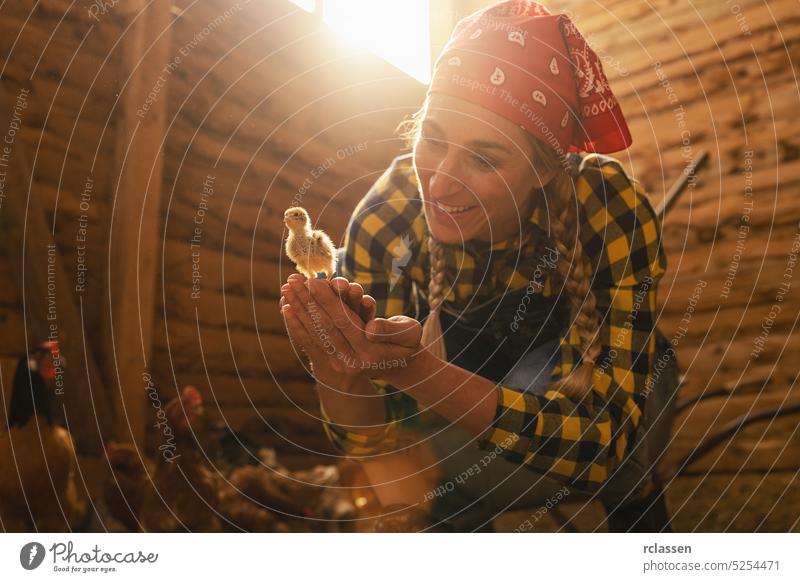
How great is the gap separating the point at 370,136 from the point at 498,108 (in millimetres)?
331

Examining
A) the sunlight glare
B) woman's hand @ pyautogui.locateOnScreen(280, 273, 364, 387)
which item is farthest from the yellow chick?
the sunlight glare

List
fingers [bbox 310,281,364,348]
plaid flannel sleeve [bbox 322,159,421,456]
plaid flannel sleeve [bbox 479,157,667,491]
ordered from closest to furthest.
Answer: fingers [bbox 310,281,364,348] < plaid flannel sleeve [bbox 479,157,667,491] < plaid flannel sleeve [bbox 322,159,421,456]

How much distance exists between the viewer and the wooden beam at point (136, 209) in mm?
675

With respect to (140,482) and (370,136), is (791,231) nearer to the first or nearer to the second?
(370,136)

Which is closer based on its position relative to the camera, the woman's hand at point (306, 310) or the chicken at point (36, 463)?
the woman's hand at point (306, 310)

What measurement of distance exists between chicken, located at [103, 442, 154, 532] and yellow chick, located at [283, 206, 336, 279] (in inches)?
11.3

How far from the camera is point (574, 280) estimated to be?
58cm

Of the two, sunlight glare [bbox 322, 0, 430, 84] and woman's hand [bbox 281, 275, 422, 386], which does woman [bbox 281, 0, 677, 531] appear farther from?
sunlight glare [bbox 322, 0, 430, 84]

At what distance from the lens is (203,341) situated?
76 centimetres

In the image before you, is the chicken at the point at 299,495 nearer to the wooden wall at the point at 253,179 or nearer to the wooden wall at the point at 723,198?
the wooden wall at the point at 253,179

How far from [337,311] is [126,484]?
0.31 m

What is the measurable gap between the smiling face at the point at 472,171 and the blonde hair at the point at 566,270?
13 mm

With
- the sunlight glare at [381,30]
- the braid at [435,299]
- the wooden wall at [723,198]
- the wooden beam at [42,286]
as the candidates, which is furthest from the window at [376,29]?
the wooden beam at [42,286]

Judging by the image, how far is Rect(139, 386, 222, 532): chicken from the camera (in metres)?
0.55
